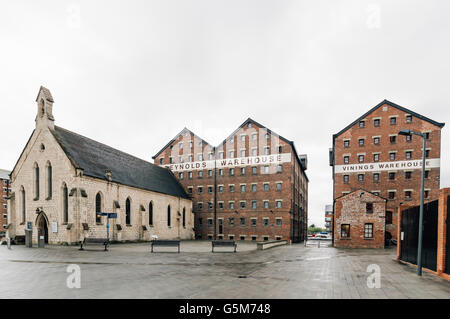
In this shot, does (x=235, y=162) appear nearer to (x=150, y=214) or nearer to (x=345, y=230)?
(x=150, y=214)

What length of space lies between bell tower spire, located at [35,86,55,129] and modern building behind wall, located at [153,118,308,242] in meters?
20.5

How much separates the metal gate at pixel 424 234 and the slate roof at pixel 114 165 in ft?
87.1

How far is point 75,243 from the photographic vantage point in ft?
81.6

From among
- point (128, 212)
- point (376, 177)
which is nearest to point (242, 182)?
point (128, 212)

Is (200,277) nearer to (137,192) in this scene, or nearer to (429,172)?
(137,192)

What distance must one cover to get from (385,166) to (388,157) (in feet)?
3.89

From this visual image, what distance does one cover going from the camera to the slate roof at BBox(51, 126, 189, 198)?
91.7 feet

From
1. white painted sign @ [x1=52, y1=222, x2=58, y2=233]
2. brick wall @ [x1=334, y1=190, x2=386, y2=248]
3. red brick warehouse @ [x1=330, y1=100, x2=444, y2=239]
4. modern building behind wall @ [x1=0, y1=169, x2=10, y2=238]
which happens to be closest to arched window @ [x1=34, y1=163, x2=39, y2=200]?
white painted sign @ [x1=52, y1=222, x2=58, y2=233]

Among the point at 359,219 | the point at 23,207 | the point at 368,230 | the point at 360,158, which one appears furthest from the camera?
the point at 360,158

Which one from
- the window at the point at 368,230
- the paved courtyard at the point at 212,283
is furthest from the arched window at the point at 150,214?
the window at the point at 368,230

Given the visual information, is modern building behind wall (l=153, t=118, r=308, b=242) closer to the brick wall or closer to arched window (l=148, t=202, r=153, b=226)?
arched window (l=148, t=202, r=153, b=226)

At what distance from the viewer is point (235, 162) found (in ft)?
137
